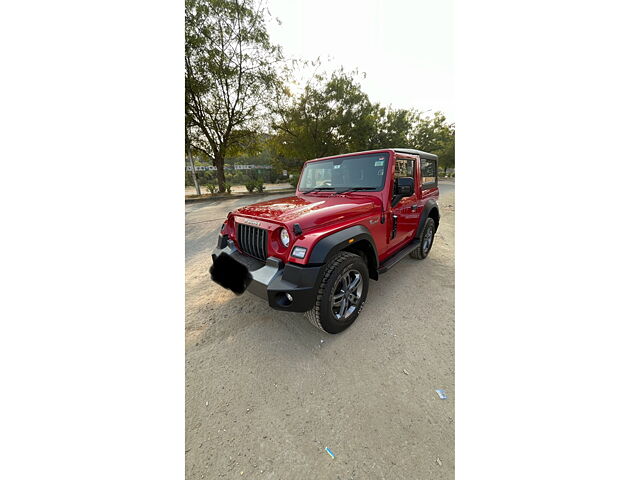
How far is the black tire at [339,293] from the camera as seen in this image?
204 centimetres

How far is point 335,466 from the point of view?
129 cm

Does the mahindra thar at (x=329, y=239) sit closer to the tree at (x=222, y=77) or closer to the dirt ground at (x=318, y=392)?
the dirt ground at (x=318, y=392)

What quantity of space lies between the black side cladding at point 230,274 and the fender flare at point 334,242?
2.43ft

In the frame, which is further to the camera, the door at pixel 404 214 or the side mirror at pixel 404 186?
the door at pixel 404 214

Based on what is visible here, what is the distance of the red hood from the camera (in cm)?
215

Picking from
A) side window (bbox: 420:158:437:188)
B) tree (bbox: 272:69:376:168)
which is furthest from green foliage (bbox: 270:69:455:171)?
side window (bbox: 420:158:437:188)

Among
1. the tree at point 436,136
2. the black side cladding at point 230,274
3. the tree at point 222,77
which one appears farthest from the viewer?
the tree at point 436,136

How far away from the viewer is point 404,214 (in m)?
3.10

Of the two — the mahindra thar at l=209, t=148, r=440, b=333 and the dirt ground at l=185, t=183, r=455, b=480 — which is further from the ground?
the mahindra thar at l=209, t=148, r=440, b=333

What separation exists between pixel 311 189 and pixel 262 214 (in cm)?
118

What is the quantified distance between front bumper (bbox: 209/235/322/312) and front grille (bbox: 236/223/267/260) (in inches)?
3.3

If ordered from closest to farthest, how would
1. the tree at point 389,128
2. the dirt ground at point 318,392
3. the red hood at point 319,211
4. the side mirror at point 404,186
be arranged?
the dirt ground at point 318,392 < the red hood at point 319,211 < the side mirror at point 404,186 < the tree at point 389,128

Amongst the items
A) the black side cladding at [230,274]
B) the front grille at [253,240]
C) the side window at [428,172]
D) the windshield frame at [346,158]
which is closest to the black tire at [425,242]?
the side window at [428,172]

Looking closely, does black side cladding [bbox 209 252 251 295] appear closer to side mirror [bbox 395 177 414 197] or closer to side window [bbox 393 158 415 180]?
side mirror [bbox 395 177 414 197]
